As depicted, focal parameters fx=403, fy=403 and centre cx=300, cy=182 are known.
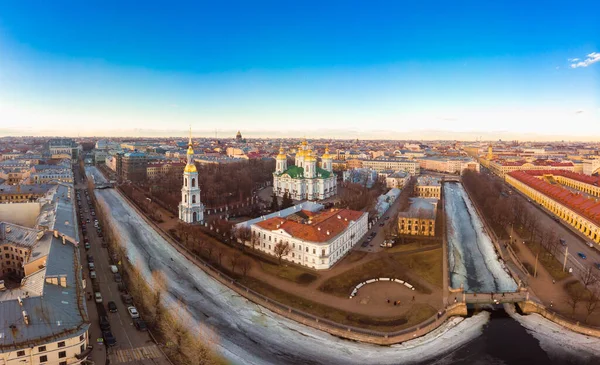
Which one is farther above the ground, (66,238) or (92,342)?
(66,238)

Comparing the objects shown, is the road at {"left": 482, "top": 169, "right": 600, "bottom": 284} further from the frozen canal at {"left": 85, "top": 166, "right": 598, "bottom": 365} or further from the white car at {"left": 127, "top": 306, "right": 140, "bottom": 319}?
the white car at {"left": 127, "top": 306, "right": 140, "bottom": 319}

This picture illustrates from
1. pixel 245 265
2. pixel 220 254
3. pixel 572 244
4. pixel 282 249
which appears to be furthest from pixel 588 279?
pixel 220 254

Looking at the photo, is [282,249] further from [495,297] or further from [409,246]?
[495,297]

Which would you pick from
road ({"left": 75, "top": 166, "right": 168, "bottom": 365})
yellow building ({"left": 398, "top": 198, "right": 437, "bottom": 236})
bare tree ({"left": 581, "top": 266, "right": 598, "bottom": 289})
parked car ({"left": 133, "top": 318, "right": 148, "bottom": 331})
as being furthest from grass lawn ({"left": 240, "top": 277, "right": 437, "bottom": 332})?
yellow building ({"left": 398, "top": 198, "right": 437, "bottom": 236})

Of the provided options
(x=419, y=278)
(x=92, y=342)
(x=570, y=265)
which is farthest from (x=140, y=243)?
(x=570, y=265)

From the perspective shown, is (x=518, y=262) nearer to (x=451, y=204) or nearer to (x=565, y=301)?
(x=565, y=301)

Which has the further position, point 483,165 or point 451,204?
point 483,165

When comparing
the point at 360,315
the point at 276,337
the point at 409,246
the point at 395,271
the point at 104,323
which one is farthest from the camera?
the point at 409,246
